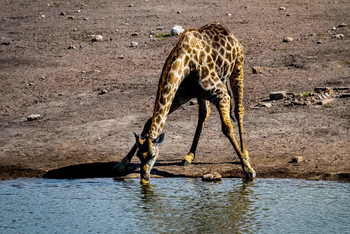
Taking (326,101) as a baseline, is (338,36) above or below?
above

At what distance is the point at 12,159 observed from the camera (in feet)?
36.2

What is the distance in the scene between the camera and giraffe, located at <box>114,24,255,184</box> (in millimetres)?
8719

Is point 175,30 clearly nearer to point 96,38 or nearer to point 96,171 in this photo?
point 96,38

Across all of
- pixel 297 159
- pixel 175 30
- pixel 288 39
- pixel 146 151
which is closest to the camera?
pixel 146 151

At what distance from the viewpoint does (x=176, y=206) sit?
25.2 feet

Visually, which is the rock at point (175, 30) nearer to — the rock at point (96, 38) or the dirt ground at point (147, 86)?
the dirt ground at point (147, 86)

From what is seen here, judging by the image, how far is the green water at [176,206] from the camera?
22.3 feet

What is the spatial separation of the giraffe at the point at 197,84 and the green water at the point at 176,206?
63 centimetres

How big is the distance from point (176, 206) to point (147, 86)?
7902 millimetres

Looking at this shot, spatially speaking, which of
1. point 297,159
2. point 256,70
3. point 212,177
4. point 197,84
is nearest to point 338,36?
point 256,70

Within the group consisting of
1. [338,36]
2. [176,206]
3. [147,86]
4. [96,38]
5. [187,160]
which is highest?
[338,36]

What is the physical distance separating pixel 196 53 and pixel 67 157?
132 inches

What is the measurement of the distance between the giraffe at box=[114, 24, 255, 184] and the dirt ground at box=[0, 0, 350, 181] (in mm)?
777

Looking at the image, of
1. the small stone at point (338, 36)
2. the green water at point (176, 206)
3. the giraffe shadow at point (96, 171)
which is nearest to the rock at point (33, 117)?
the giraffe shadow at point (96, 171)
